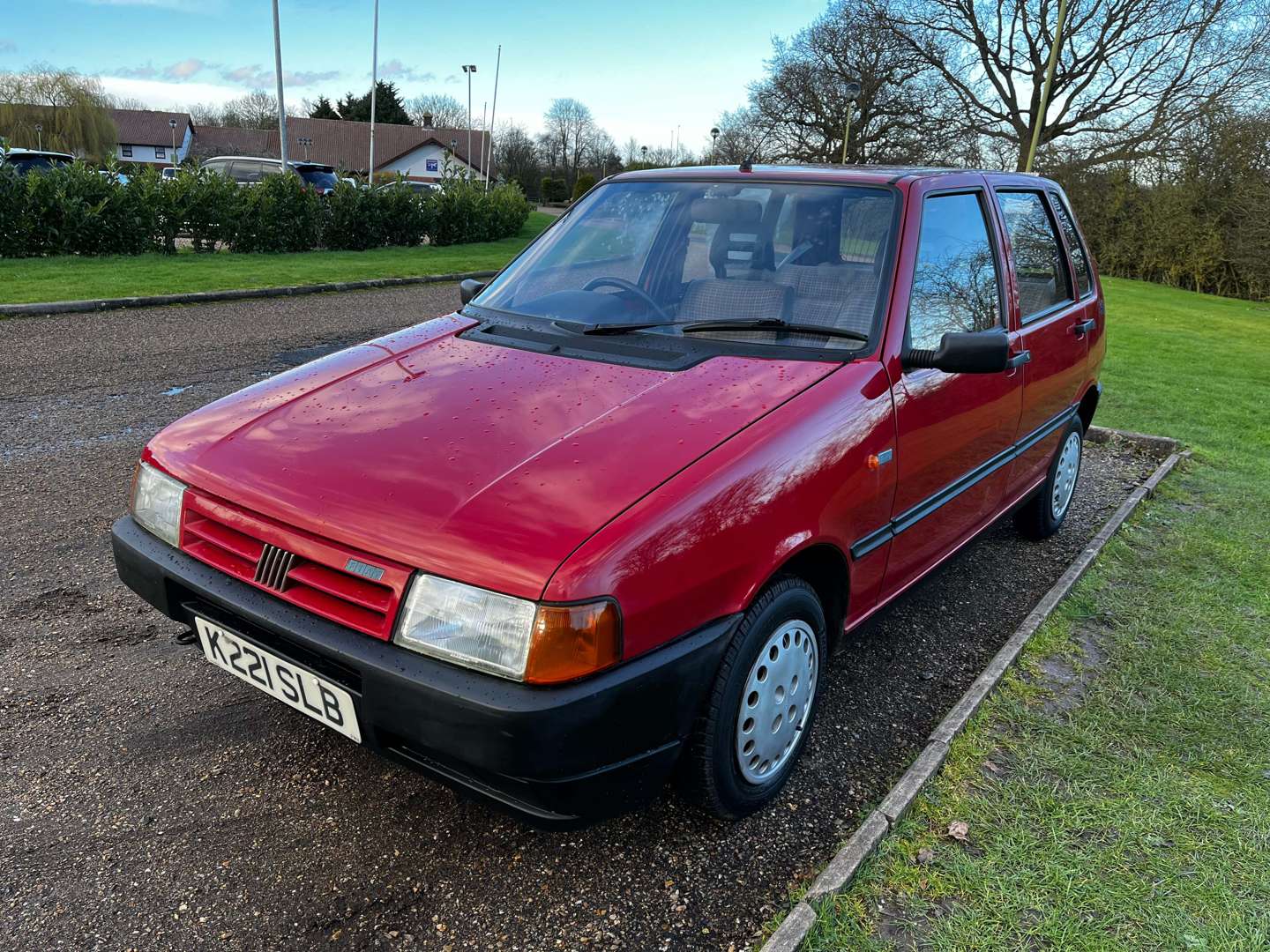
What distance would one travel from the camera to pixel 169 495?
2371 mm

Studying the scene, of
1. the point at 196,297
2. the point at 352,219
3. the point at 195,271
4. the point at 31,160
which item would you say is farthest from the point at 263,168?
the point at 196,297

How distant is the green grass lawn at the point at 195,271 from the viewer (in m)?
10.1

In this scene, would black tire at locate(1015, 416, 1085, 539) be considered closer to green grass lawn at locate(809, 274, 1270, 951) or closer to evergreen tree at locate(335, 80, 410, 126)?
green grass lawn at locate(809, 274, 1270, 951)

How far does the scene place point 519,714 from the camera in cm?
175

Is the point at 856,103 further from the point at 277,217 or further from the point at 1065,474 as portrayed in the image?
the point at 1065,474

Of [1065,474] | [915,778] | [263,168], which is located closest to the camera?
[915,778]

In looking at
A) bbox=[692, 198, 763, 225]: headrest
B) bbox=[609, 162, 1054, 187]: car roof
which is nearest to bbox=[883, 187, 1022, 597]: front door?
bbox=[609, 162, 1054, 187]: car roof

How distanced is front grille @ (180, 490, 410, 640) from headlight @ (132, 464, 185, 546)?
0.18 ft

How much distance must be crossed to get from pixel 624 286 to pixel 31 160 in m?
15.4

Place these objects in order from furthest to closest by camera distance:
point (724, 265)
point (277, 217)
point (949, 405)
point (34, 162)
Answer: point (277, 217), point (34, 162), point (724, 265), point (949, 405)

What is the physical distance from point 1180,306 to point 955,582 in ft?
59.3

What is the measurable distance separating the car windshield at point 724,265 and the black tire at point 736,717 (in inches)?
34.4

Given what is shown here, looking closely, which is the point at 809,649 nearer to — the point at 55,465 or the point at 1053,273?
the point at 1053,273

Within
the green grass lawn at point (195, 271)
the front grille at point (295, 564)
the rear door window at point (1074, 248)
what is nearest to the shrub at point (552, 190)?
the green grass lawn at point (195, 271)
